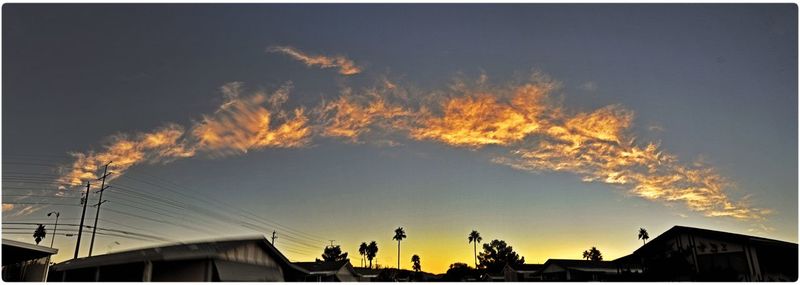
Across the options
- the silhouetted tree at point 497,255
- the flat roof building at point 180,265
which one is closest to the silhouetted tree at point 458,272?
the silhouetted tree at point 497,255

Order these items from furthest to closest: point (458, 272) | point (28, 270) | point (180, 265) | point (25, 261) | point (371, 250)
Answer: point (371, 250) < point (458, 272) < point (25, 261) < point (28, 270) < point (180, 265)

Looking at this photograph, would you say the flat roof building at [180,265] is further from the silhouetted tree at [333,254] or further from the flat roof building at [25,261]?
the silhouetted tree at [333,254]

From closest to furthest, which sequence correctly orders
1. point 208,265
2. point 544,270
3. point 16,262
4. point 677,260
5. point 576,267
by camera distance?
point 208,265, point 16,262, point 677,260, point 576,267, point 544,270

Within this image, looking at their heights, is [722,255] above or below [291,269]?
above

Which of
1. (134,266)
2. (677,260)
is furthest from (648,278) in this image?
(134,266)

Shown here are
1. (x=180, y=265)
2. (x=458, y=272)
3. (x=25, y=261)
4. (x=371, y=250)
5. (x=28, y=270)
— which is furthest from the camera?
(x=371, y=250)

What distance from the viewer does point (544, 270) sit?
170ft

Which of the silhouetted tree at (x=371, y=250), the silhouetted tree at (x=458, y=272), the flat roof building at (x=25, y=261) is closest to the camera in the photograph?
the flat roof building at (x=25, y=261)

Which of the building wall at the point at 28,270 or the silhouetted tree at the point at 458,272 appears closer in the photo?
the building wall at the point at 28,270

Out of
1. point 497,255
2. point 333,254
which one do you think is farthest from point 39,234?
point 497,255

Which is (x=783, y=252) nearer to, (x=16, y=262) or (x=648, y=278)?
(x=648, y=278)

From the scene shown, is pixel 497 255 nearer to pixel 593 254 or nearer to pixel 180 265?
pixel 593 254

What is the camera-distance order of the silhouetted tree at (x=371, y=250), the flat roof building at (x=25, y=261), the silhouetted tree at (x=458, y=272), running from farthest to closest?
the silhouetted tree at (x=371, y=250) → the silhouetted tree at (x=458, y=272) → the flat roof building at (x=25, y=261)

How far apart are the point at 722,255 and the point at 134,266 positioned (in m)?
29.6
